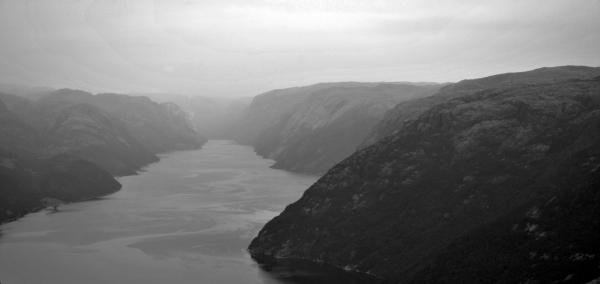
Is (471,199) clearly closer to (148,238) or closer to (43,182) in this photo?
(148,238)

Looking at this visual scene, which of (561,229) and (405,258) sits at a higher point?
(561,229)

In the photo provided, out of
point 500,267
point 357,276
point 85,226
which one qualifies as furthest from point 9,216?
point 500,267

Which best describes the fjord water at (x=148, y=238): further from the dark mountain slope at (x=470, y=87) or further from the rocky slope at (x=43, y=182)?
the dark mountain slope at (x=470, y=87)

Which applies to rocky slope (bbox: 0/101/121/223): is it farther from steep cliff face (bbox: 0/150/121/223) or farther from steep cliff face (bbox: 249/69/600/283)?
steep cliff face (bbox: 249/69/600/283)

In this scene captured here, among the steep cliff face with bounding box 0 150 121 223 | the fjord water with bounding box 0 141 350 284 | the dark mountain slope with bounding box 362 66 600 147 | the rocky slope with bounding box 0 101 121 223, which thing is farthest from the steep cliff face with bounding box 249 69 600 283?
the rocky slope with bounding box 0 101 121 223

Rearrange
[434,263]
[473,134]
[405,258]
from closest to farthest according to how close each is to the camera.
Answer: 1. [434,263]
2. [405,258]
3. [473,134]

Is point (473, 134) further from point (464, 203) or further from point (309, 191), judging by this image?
point (309, 191)
